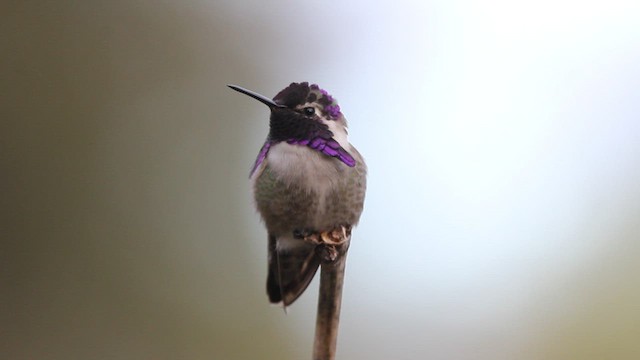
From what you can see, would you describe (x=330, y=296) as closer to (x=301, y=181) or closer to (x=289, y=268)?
(x=289, y=268)

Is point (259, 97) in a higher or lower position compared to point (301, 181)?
higher

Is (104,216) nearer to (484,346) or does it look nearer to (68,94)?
(68,94)

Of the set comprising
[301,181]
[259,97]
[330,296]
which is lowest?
[330,296]

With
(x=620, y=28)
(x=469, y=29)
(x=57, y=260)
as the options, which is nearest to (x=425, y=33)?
(x=469, y=29)

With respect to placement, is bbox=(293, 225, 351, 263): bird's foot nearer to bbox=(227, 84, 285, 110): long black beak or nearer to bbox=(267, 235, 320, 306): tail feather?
bbox=(267, 235, 320, 306): tail feather

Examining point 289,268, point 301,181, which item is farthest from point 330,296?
point 301,181

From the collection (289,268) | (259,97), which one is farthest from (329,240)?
(259,97)
